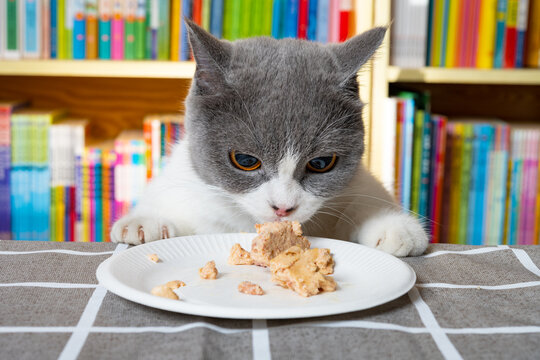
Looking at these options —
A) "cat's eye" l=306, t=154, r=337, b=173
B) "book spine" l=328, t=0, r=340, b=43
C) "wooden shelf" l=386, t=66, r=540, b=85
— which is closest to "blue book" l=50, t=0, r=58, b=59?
"book spine" l=328, t=0, r=340, b=43

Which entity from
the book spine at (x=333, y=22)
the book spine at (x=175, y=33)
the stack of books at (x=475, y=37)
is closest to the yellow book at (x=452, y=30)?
the stack of books at (x=475, y=37)

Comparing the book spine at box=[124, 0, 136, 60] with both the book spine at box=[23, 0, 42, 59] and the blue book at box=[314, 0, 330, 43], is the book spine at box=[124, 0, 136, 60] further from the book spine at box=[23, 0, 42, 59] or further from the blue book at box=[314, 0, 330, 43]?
the blue book at box=[314, 0, 330, 43]

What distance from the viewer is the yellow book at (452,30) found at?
189 centimetres

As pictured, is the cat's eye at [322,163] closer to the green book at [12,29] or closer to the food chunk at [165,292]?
the food chunk at [165,292]

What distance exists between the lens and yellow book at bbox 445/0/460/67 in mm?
1889

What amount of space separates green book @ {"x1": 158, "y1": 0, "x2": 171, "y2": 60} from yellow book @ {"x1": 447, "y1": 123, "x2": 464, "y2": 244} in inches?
40.2

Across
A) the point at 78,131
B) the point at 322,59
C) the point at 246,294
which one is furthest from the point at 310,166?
the point at 78,131

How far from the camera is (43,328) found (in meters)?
0.62

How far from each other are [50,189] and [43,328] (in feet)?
4.83

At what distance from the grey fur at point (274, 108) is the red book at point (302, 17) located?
0.78m

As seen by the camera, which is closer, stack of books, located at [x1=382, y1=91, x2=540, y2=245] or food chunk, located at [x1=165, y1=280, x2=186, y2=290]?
food chunk, located at [x1=165, y1=280, x2=186, y2=290]

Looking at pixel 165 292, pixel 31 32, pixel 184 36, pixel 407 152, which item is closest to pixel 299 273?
pixel 165 292

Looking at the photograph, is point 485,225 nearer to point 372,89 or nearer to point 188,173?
point 372,89

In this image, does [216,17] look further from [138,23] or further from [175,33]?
[138,23]
